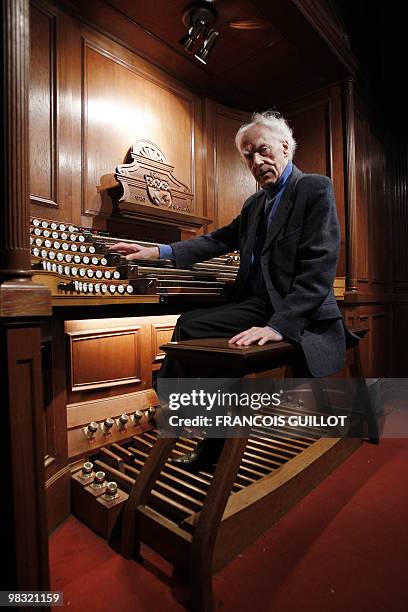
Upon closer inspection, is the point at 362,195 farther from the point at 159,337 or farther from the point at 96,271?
the point at 96,271

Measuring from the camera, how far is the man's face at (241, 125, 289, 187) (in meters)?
1.64

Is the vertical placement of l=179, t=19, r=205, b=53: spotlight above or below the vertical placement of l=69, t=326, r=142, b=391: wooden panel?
above

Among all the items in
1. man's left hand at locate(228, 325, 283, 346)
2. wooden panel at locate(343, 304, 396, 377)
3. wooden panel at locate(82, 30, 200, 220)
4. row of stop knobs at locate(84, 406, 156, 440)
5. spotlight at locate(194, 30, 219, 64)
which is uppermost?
spotlight at locate(194, 30, 219, 64)

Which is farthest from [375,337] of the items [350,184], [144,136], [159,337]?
[144,136]

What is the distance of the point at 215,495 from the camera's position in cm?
112

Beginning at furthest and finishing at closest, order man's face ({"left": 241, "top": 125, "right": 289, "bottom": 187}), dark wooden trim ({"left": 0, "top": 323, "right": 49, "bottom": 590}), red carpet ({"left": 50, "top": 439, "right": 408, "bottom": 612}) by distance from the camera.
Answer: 1. man's face ({"left": 241, "top": 125, "right": 289, "bottom": 187})
2. red carpet ({"left": 50, "top": 439, "right": 408, "bottom": 612})
3. dark wooden trim ({"left": 0, "top": 323, "right": 49, "bottom": 590})

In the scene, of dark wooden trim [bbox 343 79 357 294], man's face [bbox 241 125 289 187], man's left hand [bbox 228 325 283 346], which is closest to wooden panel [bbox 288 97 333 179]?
dark wooden trim [bbox 343 79 357 294]

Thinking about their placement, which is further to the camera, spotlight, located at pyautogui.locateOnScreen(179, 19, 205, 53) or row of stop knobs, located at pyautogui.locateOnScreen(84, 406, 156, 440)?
spotlight, located at pyautogui.locateOnScreen(179, 19, 205, 53)

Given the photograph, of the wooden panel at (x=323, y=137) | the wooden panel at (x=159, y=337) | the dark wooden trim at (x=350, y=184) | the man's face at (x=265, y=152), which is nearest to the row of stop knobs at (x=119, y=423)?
the wooden panel at (x=159, y=337)

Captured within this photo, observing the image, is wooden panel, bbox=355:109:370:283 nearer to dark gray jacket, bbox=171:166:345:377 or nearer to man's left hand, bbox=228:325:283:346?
dark gray jacket, bbox=171:166:345:377

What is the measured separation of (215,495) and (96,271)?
0.95 meters

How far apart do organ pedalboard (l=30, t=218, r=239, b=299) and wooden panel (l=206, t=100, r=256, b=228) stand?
4.74ft

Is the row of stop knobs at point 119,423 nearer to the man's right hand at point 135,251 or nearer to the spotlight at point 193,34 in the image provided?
the man's right hand at point 135,251

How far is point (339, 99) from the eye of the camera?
3.28 m
